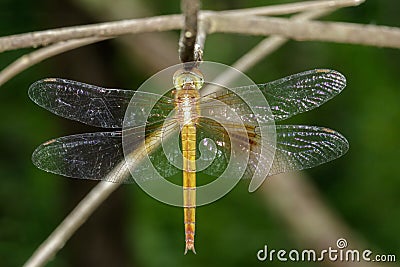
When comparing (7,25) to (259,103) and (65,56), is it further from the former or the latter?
(259,103)

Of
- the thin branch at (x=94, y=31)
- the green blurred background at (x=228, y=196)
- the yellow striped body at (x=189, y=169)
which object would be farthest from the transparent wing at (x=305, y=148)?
the green blurred background at (x=228, y=196)

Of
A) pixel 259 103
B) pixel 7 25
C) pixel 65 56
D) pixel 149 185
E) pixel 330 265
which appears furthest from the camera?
pixel 65 56

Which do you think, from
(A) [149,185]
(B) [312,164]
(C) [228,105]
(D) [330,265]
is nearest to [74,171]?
(A) [149,185]

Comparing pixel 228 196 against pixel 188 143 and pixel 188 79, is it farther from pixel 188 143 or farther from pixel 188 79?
pixel 188 79
